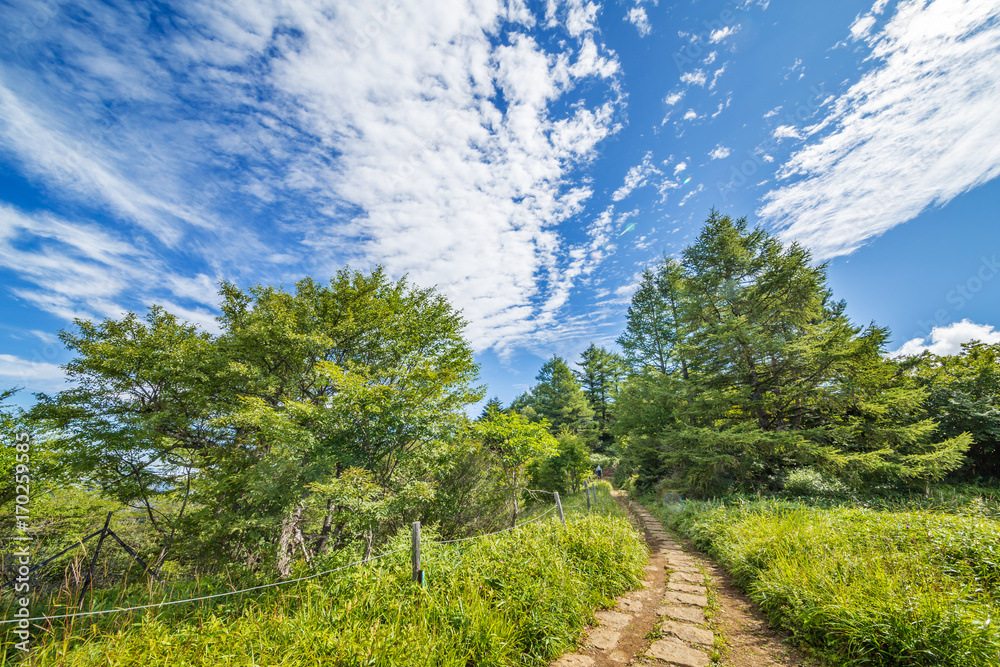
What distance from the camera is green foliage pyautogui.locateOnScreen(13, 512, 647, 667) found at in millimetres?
2686

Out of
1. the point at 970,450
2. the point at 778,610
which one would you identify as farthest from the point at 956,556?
the point at 970,450

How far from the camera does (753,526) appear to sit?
→ 5984 mm

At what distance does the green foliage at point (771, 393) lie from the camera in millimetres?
9391

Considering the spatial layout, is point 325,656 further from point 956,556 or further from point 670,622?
point 956,556

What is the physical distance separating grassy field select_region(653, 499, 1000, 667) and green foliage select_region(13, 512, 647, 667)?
7.10ft

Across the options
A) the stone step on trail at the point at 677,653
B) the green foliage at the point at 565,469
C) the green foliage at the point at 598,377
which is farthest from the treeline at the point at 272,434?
the green foliage at the point at 598,377

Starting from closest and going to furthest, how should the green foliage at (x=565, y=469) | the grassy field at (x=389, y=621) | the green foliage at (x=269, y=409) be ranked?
the grassy field at (x=389, y=621) → the green foliage at (x=269, y=409) → the green foliage at (x=565, y=469)

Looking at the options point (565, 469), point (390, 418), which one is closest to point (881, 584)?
point (390, 418)

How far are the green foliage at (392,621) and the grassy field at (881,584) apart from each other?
216 centimetres

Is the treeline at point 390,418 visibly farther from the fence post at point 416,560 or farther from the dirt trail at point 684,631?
the dirt trail at point 684,631

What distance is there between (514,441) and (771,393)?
928 cm

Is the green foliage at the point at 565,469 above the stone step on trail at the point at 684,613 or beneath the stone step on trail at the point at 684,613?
above

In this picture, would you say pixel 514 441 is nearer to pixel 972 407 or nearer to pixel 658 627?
pixel 658 627

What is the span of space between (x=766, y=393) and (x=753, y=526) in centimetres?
673
